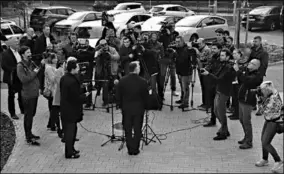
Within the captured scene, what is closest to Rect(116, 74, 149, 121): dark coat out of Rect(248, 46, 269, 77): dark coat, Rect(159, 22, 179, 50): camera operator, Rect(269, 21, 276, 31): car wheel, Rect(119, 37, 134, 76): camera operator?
Rect(119, 37, 134, 76): camera operator

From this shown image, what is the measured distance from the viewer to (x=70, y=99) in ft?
24.5

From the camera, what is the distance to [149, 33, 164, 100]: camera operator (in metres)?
10.9

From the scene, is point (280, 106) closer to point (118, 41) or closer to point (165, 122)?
point (165, 122)

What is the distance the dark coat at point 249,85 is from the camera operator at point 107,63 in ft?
12.1

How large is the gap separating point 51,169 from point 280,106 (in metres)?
4.16

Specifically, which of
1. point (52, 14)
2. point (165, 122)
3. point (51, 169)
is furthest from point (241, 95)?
point (52, 14)

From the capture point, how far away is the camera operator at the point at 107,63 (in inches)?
408

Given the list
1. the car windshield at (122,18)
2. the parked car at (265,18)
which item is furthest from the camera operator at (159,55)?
the parked car at (265,18)

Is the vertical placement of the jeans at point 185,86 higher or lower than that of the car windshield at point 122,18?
lower

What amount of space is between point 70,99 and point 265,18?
2209cm

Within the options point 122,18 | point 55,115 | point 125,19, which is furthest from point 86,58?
point 122,18

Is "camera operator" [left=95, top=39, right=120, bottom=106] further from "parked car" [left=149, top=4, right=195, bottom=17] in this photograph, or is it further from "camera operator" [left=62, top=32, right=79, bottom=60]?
"parked car" [left=149, top=4, right=195, bottom=17]

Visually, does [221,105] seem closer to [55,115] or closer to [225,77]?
[225,77]

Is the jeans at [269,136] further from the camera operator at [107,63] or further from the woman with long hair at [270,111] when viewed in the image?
the camera operator at [107,63]
